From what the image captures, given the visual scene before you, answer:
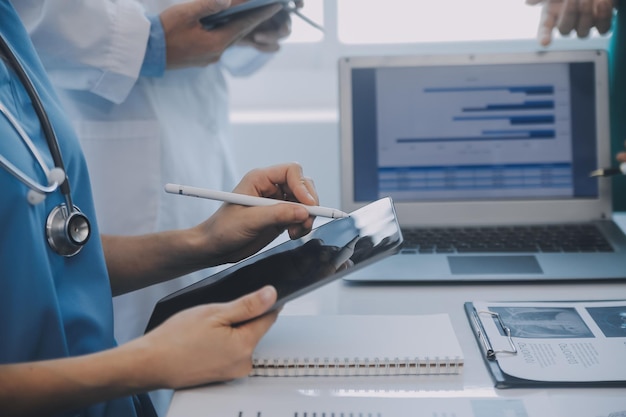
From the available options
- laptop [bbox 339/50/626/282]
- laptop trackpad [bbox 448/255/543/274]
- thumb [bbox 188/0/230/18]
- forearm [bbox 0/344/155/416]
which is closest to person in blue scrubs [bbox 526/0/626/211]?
laptop [bbox 339/50/626/282]

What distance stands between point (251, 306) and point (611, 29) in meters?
1.03

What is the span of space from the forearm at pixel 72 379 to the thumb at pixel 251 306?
83 millimetres

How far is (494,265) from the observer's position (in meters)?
1.04

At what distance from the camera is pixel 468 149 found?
1.28 m

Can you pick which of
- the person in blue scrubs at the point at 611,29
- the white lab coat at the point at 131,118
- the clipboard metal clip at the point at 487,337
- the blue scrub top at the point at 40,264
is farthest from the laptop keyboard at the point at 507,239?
the blue scrub top at the point at 40,264

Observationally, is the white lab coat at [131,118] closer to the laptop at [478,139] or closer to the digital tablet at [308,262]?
the laptop at [478,139]

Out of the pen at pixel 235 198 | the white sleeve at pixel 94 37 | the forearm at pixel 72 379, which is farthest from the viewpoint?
the white sleeve at pixel 94 37

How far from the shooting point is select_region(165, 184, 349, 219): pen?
814mm

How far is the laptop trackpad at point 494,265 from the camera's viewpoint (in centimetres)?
101

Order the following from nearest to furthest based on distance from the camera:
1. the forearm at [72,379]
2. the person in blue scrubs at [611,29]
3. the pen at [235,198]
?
1. the forearm at [72,379]
2. the pen at [235,198]
3. the person in blue scrubs at [611,29]

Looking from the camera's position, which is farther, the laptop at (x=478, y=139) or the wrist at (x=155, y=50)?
the laptop at (x=478, y=139)

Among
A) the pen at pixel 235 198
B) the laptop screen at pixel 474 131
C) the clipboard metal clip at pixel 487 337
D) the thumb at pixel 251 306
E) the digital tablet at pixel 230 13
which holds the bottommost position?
the clipboard metal clip at pixel 487 337

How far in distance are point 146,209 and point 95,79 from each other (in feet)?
0.79

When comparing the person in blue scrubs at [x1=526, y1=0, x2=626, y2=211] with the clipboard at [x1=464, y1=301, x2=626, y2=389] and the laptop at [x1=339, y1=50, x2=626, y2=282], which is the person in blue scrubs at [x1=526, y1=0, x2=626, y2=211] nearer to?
the laptop at [x1=339, y1=50, x2=626, y2=282]
